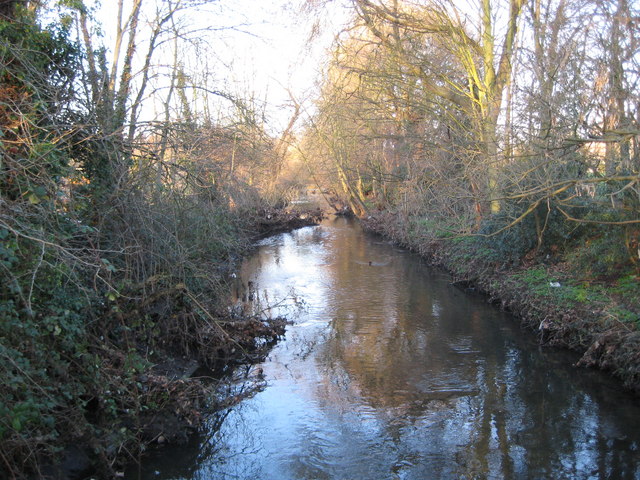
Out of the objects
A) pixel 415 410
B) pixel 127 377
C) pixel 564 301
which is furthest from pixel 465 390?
pixel 127 377

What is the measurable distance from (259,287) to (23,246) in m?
10.3

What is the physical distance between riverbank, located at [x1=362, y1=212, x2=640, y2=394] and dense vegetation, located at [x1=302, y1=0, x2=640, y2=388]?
3 centimetres

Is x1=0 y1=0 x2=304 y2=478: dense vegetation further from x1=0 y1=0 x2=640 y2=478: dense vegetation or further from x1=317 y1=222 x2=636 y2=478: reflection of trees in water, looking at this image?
x1=317 y1=222 x2=636 y2=478: reflection of trees in water

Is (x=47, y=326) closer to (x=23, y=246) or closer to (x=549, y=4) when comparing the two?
(x=23, y=246)

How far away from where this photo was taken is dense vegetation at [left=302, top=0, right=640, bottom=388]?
338 inches

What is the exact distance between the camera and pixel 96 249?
5.99m

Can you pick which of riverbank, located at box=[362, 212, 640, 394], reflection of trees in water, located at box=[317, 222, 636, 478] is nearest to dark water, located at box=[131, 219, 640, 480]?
reflection of trees in water, located at box=[317, 222, 636, 478]

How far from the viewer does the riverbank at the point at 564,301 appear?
8.62 m

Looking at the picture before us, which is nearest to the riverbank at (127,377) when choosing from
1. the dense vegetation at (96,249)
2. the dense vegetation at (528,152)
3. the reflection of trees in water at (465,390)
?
the dense vegetation at (96,249)

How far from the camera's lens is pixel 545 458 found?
657cm

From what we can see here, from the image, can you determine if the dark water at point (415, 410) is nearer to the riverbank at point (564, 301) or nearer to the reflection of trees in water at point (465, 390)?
the reflection of trees in water at point (465, 390)

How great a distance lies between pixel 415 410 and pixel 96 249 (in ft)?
16.2

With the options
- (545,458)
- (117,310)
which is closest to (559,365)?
(545,458)

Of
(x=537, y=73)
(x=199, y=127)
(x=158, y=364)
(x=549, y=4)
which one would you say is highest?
(x=549, y=4)
